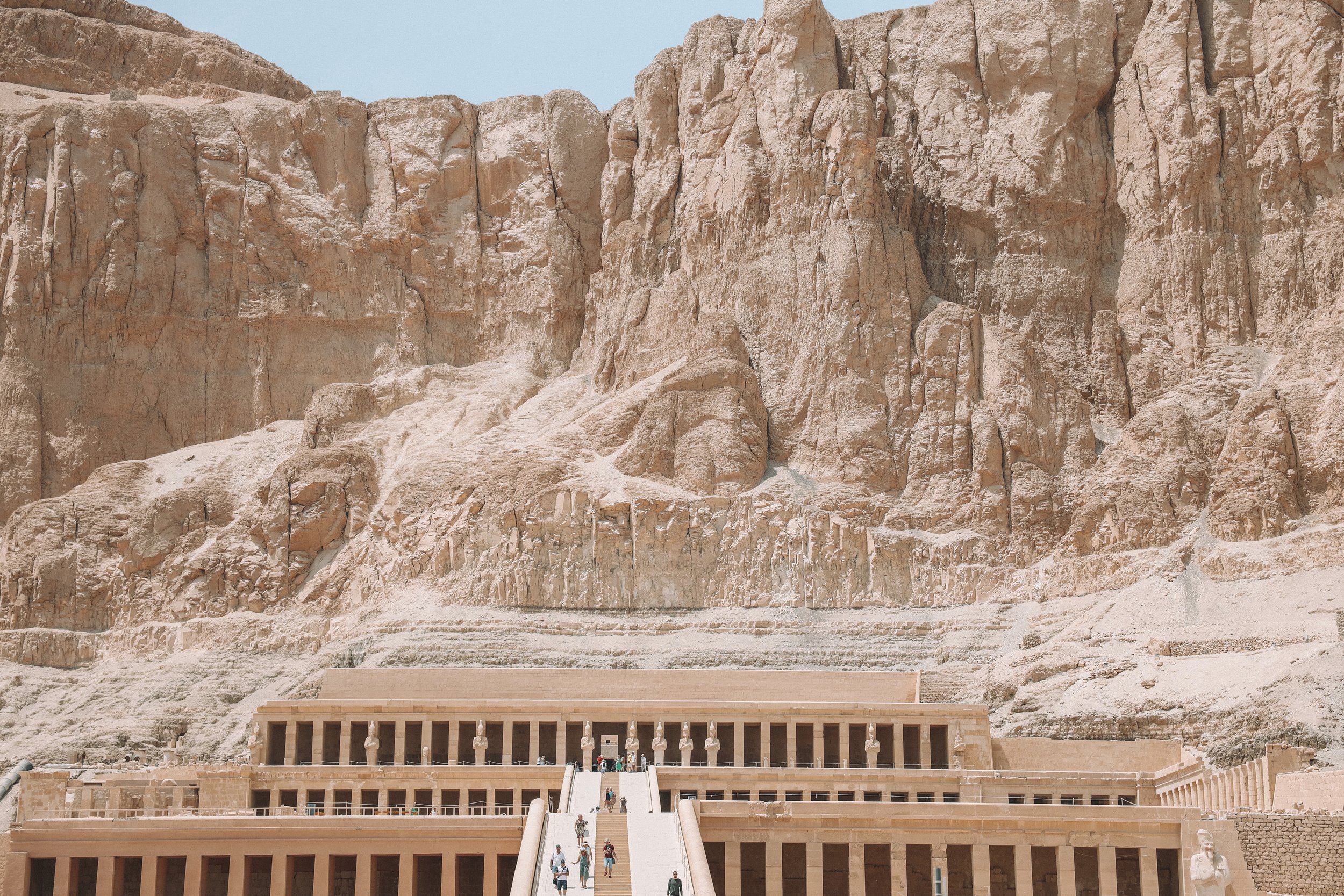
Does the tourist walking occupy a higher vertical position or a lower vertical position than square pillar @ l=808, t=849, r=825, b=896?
higher

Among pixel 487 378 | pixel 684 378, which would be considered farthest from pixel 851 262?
pixel 487 378

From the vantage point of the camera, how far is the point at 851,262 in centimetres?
10169

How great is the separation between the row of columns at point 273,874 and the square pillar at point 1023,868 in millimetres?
14902

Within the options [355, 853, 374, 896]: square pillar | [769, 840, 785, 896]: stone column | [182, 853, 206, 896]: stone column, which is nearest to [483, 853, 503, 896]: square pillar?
[355, 853, 374, 896]: square pillar

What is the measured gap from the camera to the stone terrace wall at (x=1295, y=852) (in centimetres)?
5303

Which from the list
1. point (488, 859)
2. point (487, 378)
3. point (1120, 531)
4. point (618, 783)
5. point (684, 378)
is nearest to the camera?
point (488, 859)

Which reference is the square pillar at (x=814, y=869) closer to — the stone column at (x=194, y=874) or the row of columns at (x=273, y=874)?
the row of columns at (x=273, y=874)

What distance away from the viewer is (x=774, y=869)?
55906 mm

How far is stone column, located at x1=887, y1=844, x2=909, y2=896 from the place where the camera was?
55.6 meters

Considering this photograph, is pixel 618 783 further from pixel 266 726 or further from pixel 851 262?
pixel 851 262

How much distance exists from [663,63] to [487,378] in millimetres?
22054

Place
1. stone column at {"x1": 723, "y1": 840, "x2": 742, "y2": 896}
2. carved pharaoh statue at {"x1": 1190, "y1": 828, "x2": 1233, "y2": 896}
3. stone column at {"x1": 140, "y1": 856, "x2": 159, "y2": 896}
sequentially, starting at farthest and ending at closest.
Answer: stone column at {"x1": 140, "y1": 856, "x2": 159, "y2": 896} < stone column at {"x1": 723, "y1": 840, "x2": 742, "y2": 896} < carved pharaoh statue at {"x1": 1190, "y1": 828, "x2": 1233, "y2": 896}

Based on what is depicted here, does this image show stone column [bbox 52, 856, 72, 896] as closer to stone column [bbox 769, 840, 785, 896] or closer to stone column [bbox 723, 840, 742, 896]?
stone column [bbox 723, 840, 742, 896]

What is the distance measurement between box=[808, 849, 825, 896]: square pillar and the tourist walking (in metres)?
8.51
